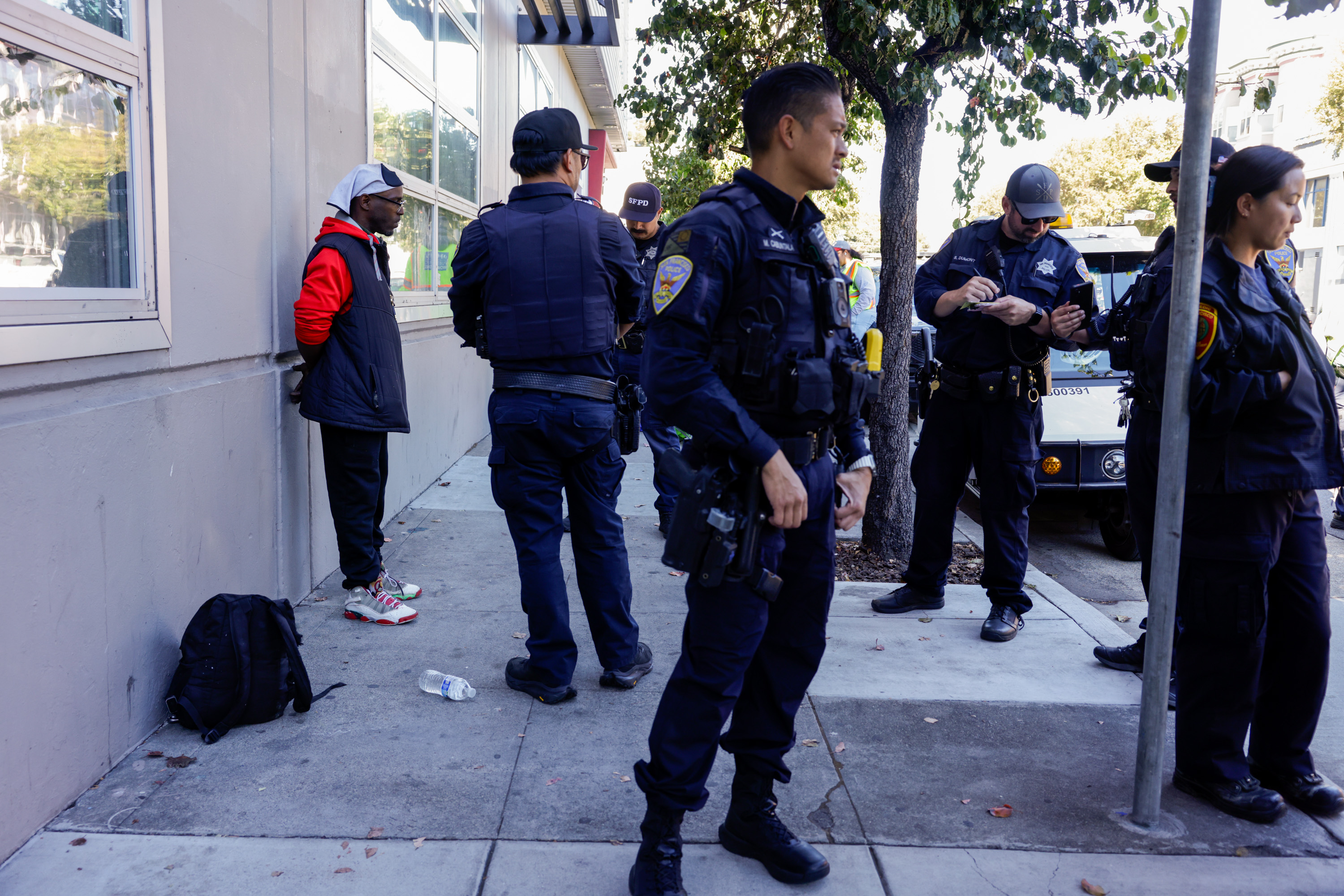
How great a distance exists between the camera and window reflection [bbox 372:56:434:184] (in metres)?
6.31

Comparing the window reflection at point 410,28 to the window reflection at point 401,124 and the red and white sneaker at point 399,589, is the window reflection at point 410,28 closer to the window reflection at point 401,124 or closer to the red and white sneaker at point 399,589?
the window reflection at point 401,124

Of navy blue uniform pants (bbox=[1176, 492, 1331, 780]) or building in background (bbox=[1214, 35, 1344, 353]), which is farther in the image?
building in background (bbox=[1214, 35, 1344, 353])

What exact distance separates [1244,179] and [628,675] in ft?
8.74

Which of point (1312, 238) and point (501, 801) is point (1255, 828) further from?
point (1312, 238)

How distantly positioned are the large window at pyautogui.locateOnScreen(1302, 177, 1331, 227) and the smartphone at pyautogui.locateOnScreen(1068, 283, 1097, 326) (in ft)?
132

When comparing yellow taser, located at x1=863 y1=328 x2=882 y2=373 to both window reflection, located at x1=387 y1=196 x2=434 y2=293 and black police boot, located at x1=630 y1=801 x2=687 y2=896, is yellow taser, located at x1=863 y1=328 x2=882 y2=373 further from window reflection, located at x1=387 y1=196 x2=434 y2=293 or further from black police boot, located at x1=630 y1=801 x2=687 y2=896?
window reflection, located at x1=387 y1=196 x2=434 y2=293

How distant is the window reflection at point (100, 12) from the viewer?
2.90 metres

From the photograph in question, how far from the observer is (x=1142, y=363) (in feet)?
11.9

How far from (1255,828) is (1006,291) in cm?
252

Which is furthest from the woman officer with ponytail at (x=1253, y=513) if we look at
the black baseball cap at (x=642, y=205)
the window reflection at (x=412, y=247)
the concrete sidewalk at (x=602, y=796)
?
the window reflection at (x=412, y=247)

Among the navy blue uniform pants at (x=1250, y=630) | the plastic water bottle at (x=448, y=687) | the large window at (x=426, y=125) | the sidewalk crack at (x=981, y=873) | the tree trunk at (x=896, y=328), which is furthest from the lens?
the large window at (x=426, y=125)

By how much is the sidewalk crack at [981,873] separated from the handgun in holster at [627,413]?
181 cm

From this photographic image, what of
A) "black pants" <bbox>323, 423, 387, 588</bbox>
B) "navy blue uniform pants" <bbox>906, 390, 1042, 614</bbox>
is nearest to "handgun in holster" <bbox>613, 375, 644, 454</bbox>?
"black pants" <bbox>323, 423, 387, 588</bbox>

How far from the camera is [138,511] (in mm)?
3256
